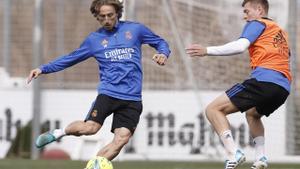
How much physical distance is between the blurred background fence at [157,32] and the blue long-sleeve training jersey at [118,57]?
21.2 ft

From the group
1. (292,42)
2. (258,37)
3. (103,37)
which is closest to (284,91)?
(258,37)

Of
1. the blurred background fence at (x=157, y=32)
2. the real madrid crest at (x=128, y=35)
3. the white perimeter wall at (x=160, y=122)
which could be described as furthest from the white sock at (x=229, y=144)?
the blurred background fence at (x=157, y=32)

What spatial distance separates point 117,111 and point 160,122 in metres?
6.94

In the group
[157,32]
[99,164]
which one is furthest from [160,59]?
[157,32]

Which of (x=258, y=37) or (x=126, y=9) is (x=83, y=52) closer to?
(x=258, y=37)

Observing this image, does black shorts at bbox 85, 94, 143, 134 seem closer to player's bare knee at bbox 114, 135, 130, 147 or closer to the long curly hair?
player's bare knee at bbox 114, 135, 130, 147

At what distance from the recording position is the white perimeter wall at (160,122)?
17.4 metres

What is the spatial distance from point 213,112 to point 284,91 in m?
0.75

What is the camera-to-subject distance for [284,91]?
10805 millimetres

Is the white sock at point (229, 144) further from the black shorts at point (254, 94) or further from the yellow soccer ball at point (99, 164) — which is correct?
the yellow soccer ball at point (99, 164)

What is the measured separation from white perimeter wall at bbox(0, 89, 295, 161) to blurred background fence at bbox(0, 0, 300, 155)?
0.27m

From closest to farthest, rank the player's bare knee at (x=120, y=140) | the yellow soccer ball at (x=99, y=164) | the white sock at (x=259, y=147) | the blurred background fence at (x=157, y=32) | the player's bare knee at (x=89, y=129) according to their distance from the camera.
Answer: the yellow soccer ball at (x=99, y=164) → the player's bare knee at (x=120, y=140) → the player's bare knee at (x=89, y=129) → the white sock at (x=259, y=147) → the blurred background fence at (x=157, y=32)

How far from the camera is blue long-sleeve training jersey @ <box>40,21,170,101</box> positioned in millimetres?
10688

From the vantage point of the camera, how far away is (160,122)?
1764 cm
